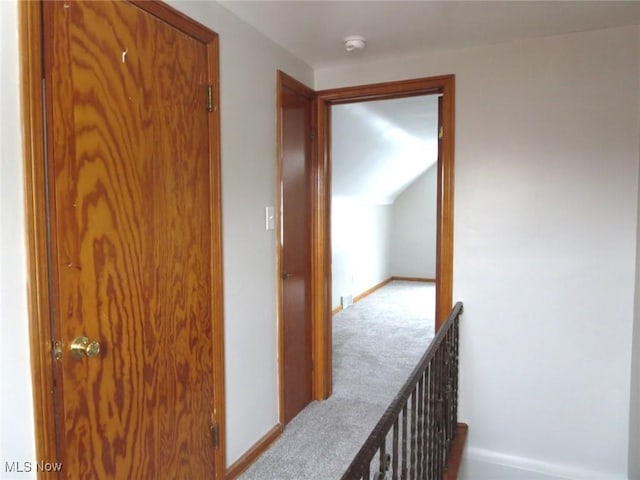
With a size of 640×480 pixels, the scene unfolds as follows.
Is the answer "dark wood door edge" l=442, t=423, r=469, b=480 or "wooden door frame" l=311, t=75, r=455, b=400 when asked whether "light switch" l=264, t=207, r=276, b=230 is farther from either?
"dark wood door edge" l=442, t=423, r=469, b=480

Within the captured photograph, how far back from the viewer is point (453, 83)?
2547 millimetres

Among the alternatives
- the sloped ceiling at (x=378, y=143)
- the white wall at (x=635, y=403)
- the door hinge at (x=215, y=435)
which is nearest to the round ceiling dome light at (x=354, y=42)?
the sloped ceiling at (x=378, y=143)

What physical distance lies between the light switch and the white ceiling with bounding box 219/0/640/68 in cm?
91

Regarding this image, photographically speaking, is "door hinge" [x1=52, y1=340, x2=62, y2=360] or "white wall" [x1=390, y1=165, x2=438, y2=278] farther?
"white wall" [x1=390, y1=165, x2=438, y2=278]

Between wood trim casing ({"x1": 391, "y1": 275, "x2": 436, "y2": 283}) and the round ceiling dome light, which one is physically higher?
the round ceiling dome light

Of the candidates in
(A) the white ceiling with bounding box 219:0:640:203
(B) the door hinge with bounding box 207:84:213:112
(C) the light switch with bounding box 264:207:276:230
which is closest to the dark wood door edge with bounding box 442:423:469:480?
(C) the light switch with bounding box 264:207:276:230

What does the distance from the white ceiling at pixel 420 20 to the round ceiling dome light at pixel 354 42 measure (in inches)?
1.2

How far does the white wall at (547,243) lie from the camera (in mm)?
2289

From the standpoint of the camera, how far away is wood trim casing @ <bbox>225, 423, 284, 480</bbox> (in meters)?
2.12

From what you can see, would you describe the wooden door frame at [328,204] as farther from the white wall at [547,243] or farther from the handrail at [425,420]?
the handrail at [425,420]

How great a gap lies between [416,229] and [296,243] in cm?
551

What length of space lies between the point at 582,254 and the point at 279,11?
6.47 feet

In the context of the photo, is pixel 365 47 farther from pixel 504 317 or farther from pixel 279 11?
pixel 504 317

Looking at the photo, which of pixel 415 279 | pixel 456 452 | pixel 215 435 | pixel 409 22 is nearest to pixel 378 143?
pixel 409 22
